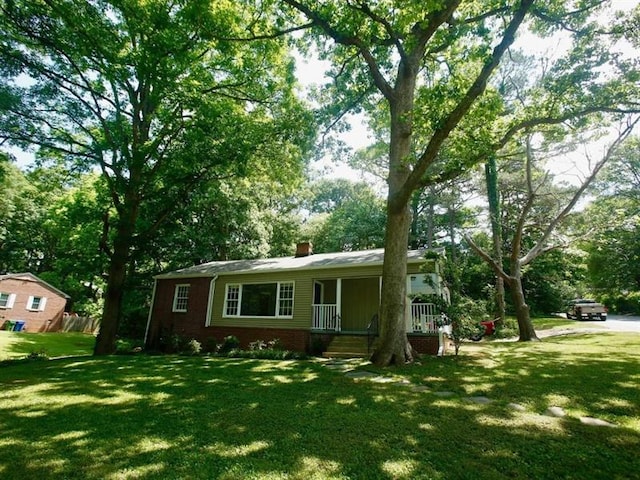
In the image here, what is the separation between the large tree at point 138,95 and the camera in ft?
30.7

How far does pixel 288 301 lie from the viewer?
13.3 metres

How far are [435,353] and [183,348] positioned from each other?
9534 millimetres

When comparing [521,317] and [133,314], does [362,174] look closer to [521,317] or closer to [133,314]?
[521,317]

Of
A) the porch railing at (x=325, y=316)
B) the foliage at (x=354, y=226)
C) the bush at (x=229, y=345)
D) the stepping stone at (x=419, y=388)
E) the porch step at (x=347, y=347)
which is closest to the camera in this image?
the stepping stone at (x=419, y=388)

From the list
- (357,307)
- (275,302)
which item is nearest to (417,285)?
(357,307)

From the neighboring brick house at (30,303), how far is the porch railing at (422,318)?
27.2 m

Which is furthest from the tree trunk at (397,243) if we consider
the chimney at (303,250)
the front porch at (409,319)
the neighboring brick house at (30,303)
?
the neighboring brick house at (30,303)

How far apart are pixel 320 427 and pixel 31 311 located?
29.2m

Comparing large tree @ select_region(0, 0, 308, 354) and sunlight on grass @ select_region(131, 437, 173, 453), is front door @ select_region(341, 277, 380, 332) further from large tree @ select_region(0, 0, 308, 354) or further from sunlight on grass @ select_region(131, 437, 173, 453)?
sunlight on grass @ select_region(131, 437, 173, 453)

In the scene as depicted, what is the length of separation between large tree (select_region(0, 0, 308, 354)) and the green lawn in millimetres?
7360

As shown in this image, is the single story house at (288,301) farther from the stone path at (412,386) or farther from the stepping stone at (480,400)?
the stepping stone at (480,400)

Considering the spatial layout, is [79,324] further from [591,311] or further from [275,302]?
[591,311]

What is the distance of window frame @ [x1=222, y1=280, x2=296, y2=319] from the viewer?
13.2 m

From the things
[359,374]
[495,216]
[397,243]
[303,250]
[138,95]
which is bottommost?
[359,374]
